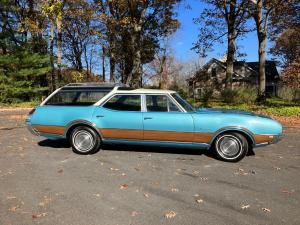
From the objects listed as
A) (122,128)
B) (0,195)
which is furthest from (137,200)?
(122,128)

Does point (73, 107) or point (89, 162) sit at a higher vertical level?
point (73, 107)

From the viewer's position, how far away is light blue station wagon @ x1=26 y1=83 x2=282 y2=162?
6594mm

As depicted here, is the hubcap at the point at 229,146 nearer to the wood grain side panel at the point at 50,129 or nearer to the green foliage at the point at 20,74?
the wood grain side panel at the point at 50,129

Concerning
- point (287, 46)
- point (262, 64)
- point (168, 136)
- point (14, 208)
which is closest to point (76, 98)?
point (168, 136)

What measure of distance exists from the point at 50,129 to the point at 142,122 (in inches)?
89.0

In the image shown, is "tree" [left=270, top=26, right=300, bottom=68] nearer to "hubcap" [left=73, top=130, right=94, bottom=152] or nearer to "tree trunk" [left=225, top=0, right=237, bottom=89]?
"tree trunk" [left=225, top=0, right=237, bottom=89]

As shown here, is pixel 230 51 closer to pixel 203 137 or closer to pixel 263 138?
pixel 263 138

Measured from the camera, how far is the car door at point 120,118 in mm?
6980

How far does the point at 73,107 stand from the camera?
7.32 metres

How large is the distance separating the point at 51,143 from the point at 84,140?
1717 mm

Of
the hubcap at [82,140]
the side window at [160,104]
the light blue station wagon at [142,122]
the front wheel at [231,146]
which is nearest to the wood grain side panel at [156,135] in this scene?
the light blue station wagon at [142,122]

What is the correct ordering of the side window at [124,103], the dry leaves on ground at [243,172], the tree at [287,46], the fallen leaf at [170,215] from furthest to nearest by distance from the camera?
the tree at [287,46], the side window at [124,103], the dry leaves on ground at [243,172], the fallen leaf at [170,215]

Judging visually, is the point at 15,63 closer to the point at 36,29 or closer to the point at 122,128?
the point at 36,29

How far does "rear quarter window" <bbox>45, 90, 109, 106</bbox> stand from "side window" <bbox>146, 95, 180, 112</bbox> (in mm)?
1104
